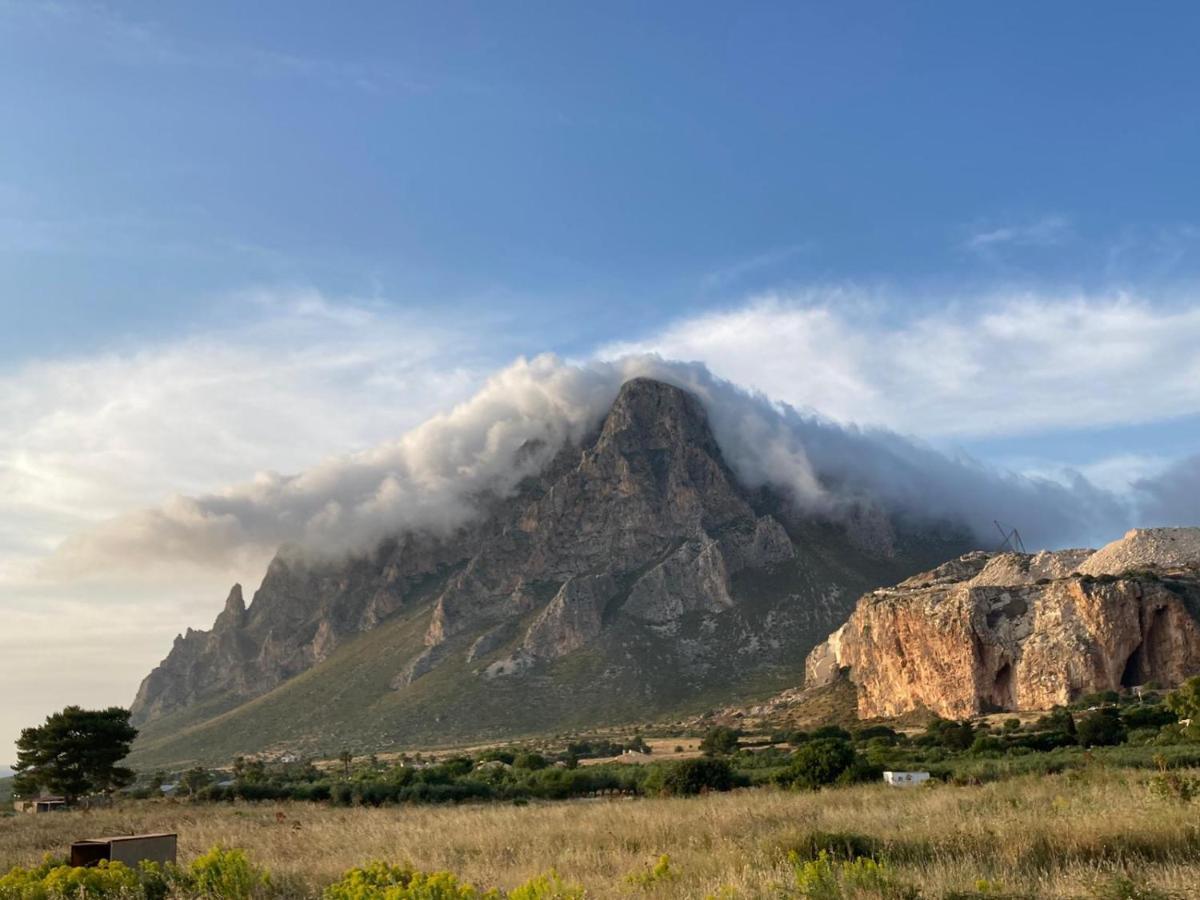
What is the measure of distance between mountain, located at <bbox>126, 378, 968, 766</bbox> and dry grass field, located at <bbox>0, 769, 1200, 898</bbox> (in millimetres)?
97743

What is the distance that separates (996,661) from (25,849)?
272 feet

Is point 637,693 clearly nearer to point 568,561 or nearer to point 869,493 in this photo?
point 568,561

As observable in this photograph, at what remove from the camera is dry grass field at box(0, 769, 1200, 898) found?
10.4 meters

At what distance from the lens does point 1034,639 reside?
83938 millimetres

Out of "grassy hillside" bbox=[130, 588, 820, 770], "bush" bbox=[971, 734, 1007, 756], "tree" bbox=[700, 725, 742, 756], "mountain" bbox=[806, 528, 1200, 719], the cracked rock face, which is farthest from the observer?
the cracked rock face

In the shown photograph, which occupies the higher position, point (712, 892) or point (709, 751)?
point (712, 892)

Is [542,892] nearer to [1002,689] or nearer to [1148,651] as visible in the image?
[1002,689]

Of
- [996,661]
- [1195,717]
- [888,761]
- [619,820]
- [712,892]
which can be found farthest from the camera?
[996,661]

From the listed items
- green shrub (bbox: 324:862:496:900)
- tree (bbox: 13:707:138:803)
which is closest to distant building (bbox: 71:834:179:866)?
green shrub (bbox: 324:862:496:900)

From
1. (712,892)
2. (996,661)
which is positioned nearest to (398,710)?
(996,661)

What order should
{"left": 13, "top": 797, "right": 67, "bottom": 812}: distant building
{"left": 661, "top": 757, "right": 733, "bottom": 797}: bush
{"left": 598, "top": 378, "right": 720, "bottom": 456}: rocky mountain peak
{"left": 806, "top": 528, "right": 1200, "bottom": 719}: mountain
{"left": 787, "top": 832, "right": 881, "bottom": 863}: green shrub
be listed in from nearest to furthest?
{"left": 787, "top": 832, "right": 881, "bottom": 863}: green shrub
{"left": 661, "top": 757, "right": 733, "bottom": 797}: bush
{"left": 13, "top": 797, "right": 67, "bottom": 812}: distant building
{"left": 806, "top": 528, "right": 1200, "bottom": 719}: mountain
{"left": 598, "top": 378, "right": 720, "bottom": 456}: rocky mountain peak

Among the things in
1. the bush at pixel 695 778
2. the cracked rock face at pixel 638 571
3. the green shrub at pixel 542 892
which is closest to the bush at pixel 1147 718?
the bush at pixel 695 778

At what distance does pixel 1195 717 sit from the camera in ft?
171

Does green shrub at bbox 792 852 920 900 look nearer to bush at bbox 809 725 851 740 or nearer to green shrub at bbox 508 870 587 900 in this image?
green shrub at bbox 508 870 587 900
